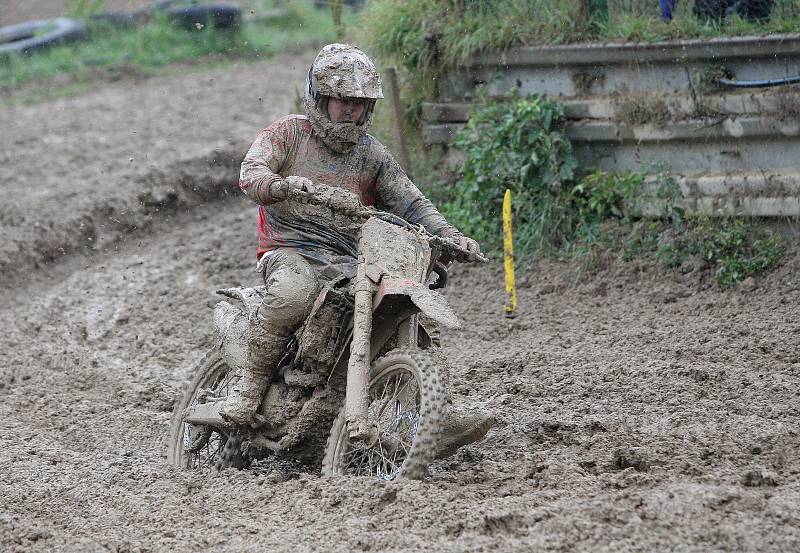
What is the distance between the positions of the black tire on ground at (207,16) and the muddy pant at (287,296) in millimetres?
16305

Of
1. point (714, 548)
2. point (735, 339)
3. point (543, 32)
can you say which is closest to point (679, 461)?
point (714, 548)

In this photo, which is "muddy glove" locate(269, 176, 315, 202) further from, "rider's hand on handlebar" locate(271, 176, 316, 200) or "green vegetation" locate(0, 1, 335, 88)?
"green vegetation" locate(0, 1, 335, 88)

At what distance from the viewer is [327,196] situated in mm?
6016

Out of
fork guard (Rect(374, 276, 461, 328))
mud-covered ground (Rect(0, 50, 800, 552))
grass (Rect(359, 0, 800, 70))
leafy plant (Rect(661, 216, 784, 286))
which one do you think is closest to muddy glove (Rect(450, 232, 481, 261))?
fork guard (Rect(374, 276, 461, 328))

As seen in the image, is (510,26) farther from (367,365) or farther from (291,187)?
(367,365)

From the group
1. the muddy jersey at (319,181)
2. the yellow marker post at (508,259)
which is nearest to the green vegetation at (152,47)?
the yellow marker post at (508,259)

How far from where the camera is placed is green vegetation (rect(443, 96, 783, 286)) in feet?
30.3

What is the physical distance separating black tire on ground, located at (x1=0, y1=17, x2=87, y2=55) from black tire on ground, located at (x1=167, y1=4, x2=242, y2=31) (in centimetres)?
166

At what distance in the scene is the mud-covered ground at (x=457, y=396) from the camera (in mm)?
5117

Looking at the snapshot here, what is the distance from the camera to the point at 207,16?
21953 mm

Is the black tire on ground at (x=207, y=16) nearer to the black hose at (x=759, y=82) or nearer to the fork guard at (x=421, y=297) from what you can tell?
the black hose at (x=759, y=82)

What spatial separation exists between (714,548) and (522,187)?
582 cm

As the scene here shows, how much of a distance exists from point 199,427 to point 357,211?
1.90m

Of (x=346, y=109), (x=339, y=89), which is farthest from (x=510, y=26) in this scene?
(x=339, y=89)
